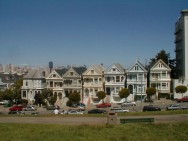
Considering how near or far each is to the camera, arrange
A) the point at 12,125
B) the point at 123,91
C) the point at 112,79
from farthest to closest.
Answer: the point at 112,79 → the point at 123,91 → the point at 12,125

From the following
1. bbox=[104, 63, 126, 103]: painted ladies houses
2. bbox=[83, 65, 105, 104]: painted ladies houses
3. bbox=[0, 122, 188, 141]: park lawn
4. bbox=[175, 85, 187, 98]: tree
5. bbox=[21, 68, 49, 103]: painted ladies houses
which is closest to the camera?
bbox=[0, 122, 188, 141]: park lawn

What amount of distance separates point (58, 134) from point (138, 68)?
1761 inches

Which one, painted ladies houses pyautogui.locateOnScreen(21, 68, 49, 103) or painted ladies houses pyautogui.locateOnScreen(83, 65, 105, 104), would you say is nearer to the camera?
painted ladies houses pyautogui.locateOnScreen(83, 65, 105, 104)

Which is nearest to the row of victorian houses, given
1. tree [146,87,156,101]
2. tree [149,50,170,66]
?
tree [146,87,156,101]

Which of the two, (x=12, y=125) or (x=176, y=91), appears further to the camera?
(x=176, y=91)

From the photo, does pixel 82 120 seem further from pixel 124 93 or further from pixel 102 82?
pixel 102 82

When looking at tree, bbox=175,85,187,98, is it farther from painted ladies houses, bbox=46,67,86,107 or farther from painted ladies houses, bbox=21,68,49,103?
painted ladies houses, bbox=21,68,49,103

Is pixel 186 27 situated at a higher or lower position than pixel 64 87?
higher

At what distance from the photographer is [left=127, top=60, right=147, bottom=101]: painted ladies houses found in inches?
2904

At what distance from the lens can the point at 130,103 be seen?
6644 cm

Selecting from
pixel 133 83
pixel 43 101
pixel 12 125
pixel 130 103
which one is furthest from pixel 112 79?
pixel 12 125

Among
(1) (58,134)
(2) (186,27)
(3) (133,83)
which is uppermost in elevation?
(2) (186,27)

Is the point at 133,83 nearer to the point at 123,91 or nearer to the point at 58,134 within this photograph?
the point at 123,91

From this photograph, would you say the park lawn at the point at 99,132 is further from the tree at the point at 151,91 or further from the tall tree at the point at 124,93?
the tall tree at the point at 124,93
